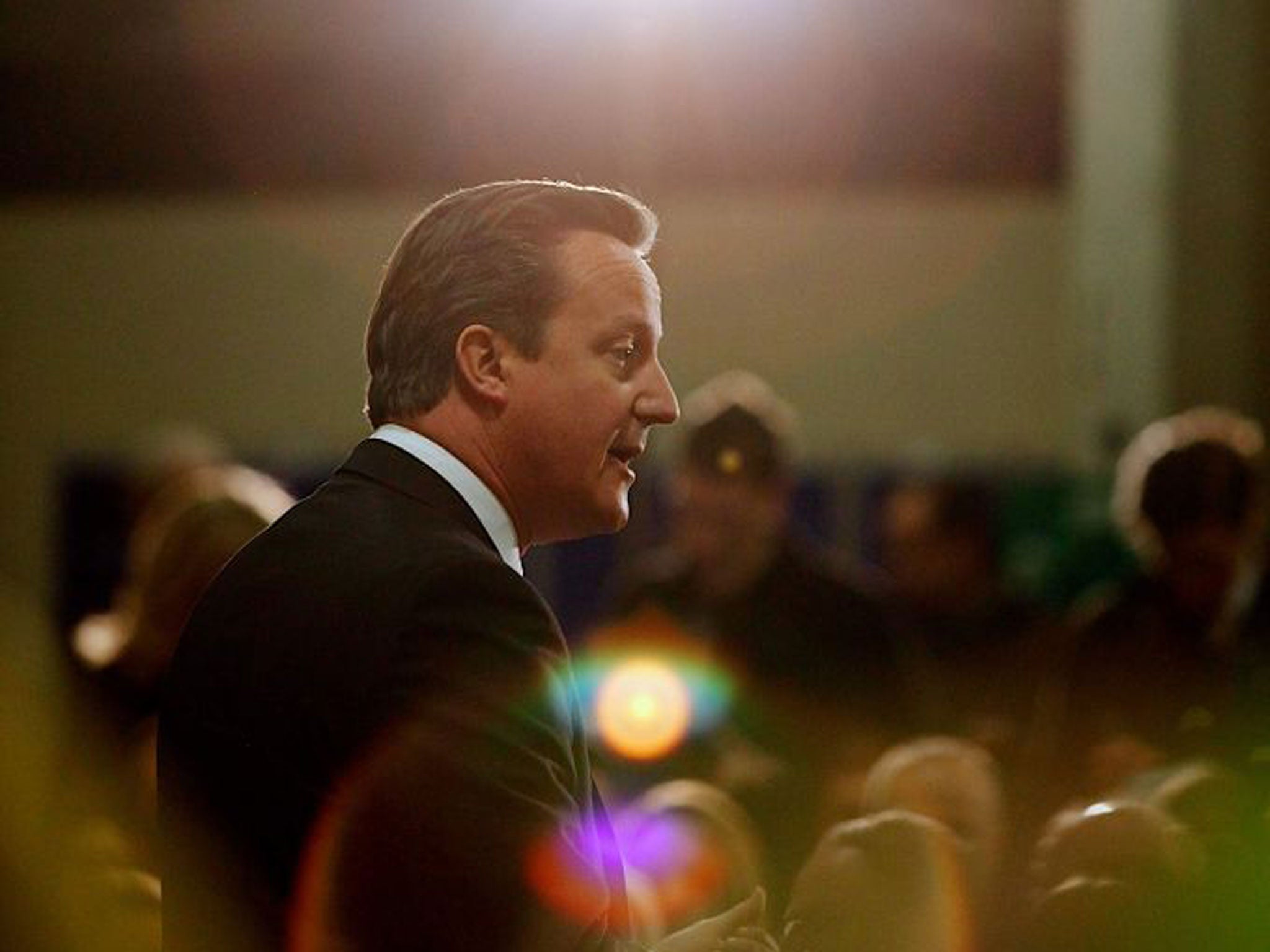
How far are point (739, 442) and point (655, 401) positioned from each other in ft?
10.6

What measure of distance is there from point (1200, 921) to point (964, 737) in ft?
8.51

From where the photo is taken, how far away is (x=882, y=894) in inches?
95.5

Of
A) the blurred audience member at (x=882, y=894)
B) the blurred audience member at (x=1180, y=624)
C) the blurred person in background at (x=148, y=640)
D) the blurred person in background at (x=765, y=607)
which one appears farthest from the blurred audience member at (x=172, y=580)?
the blurred audience member at (x=882, y=894)

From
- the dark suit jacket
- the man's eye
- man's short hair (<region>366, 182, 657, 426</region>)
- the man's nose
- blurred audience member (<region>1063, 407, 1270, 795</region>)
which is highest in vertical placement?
man's short hair (<region>366, 182, 657, 426</region>)

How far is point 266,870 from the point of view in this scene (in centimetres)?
206

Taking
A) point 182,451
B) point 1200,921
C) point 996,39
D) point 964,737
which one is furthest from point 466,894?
point 996,39

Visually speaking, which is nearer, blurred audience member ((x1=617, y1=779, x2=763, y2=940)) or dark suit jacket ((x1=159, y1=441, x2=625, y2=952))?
dark suit jacket ((x1=159, y1=441, x2=625, y2=952))

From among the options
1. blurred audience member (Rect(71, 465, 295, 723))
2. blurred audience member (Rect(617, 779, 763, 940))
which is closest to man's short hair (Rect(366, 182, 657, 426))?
blurred audience member (Rect(617, 779, 763, 940))

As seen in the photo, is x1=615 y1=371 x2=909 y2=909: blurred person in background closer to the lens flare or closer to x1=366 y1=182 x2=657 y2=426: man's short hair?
the lens flare

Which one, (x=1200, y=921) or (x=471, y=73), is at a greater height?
(x=1200, y=921)

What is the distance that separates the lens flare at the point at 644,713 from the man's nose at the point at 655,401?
2692 millimetres

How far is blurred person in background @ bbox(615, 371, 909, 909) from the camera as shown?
5137 millimetres

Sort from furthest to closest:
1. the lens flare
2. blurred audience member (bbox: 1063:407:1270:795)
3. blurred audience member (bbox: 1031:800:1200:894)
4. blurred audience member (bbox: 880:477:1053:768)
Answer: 1. blurred audience member (bbox: 880:477:1053:768)
2. the lens flare
3. blurred audience member (bbox: 1063:407:1270:795)
4. blurred audience member (bbox: 1031:800:1200:894)

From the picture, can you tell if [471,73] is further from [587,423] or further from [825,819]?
[587,423]
